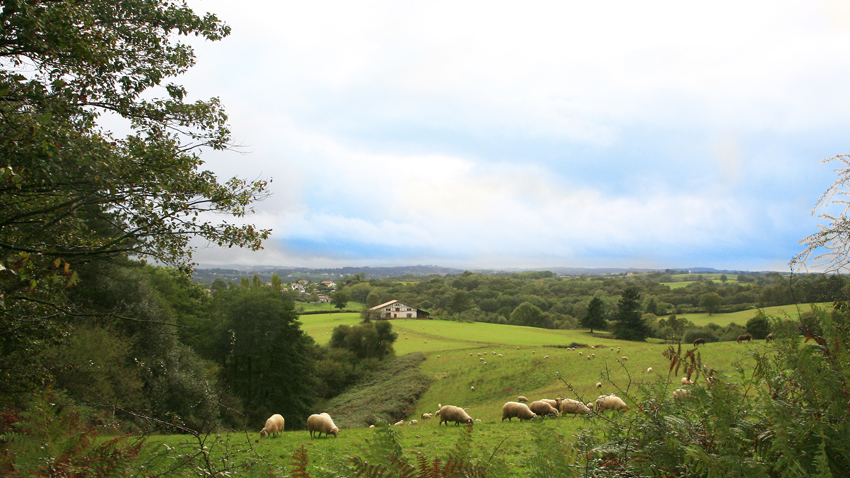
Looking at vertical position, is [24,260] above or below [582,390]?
above

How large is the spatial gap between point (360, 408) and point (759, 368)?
29.5 meters

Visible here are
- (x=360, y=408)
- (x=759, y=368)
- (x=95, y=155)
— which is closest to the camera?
(x=759, y=368)

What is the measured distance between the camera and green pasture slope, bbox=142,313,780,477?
4.69 metres

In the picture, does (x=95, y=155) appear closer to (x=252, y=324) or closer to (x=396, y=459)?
(x=396, y=459)

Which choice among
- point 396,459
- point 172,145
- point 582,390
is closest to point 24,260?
point 396,459

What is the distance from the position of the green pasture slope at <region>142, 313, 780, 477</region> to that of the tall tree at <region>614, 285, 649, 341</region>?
2971 mm

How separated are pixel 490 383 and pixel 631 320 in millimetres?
31136

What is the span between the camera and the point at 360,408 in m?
29.1

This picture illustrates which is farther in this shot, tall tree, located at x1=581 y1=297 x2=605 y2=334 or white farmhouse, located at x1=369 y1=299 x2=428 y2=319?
white farmhouse, located at x1=369 y1=299 x2=428 y2=319

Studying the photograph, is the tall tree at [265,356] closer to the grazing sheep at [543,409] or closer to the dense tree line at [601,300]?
the grazing sheep at [543,409]

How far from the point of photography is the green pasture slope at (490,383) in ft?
15.4

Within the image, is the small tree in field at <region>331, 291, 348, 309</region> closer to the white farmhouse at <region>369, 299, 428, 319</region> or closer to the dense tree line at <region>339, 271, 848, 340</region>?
the dense tree line at <region>339, 271, 848, 340</region>

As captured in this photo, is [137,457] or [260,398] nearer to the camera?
[137,457]

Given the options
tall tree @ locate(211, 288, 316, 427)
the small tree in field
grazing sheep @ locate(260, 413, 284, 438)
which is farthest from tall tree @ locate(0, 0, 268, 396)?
the small tree in field
